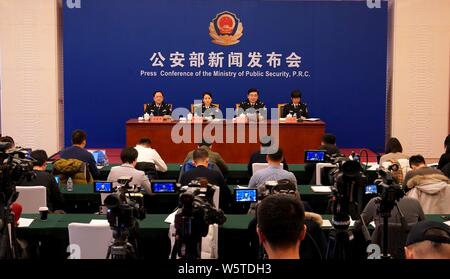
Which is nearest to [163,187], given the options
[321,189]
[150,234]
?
[150,234]

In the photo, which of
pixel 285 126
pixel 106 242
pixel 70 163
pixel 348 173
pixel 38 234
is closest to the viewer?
pixel 348 173

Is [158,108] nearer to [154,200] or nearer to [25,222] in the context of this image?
[154,200]

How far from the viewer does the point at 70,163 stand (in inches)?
290

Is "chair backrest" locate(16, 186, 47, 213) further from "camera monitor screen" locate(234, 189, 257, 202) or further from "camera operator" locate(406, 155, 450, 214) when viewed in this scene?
"camera operator" locate(406, 155, 450, 214)

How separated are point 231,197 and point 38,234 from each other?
6.77 feet

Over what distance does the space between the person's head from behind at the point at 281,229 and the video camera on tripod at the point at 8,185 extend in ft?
4.13

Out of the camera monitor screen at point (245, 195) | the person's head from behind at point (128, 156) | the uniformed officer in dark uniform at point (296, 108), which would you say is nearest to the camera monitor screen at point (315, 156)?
the camera monitor screen at point (245, 195)

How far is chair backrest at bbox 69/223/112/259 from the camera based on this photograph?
4.76 metres

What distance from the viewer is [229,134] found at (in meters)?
11.1

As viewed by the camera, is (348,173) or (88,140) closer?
(348,173)

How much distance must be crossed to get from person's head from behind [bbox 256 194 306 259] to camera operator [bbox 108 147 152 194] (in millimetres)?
4174

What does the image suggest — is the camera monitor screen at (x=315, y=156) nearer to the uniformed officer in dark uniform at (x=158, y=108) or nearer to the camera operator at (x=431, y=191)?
the camera operator at (x=431, y=191)
